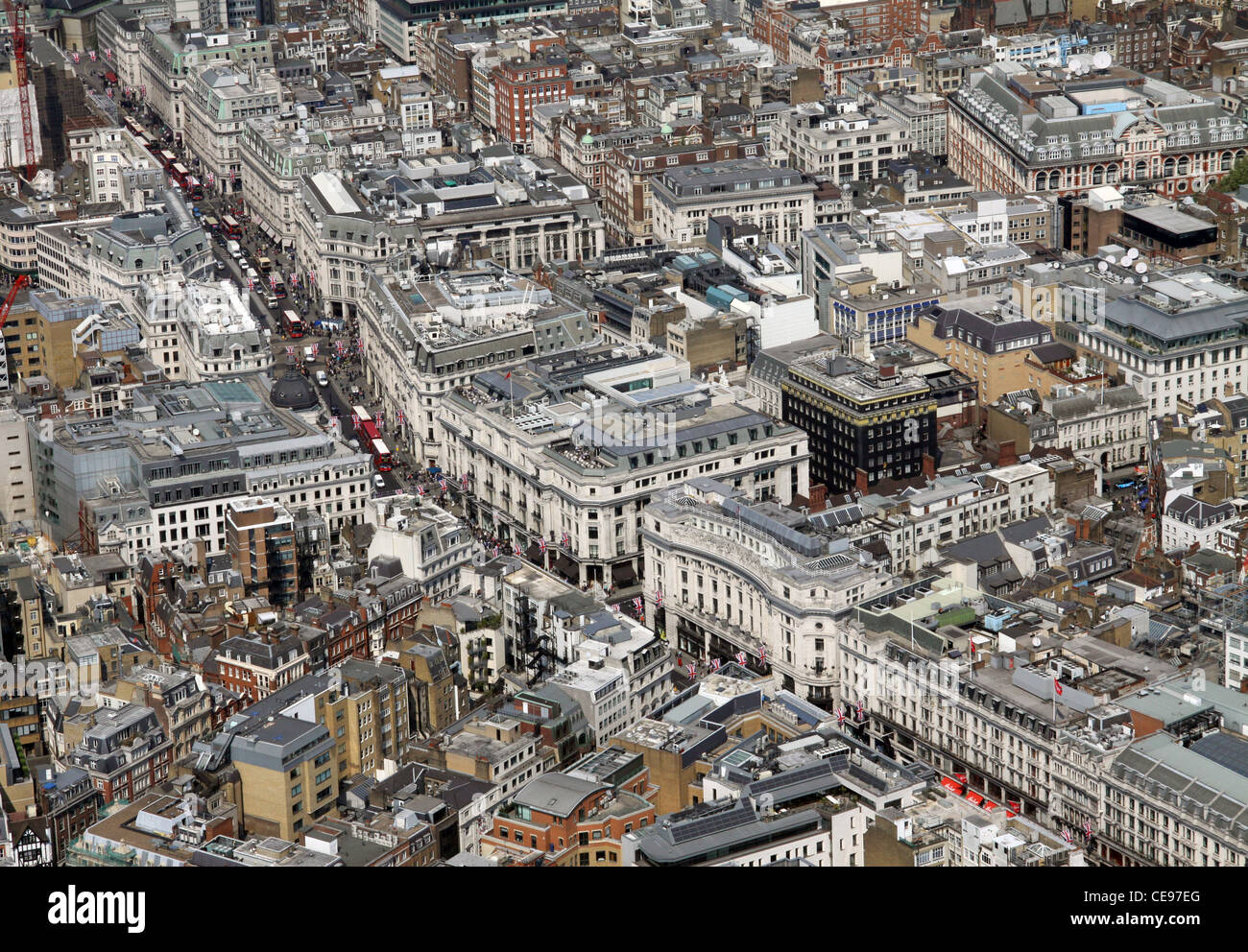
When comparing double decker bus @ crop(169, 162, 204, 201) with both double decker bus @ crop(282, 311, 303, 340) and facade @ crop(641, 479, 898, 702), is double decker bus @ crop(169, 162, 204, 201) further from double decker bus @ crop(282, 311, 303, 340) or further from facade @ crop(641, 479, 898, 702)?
facade @ crop(641, 479, 898, 702)

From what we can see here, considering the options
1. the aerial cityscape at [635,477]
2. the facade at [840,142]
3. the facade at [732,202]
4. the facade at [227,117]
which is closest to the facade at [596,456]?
the aerial cityscape at [635,477]

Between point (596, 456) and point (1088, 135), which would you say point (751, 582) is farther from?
point (1088, 135)

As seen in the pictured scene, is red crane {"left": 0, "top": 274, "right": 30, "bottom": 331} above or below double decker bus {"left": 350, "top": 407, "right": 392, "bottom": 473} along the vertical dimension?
above

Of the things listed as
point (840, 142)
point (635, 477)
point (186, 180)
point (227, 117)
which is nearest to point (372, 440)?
point (635, 477)

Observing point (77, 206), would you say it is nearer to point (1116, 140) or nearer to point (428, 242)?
point (428, 242)

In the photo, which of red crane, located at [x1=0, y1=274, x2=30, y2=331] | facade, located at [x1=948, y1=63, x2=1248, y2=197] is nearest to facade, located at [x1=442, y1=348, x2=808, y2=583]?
red crane, located at [x1=0, y1=274, x2=30, y2=331]
